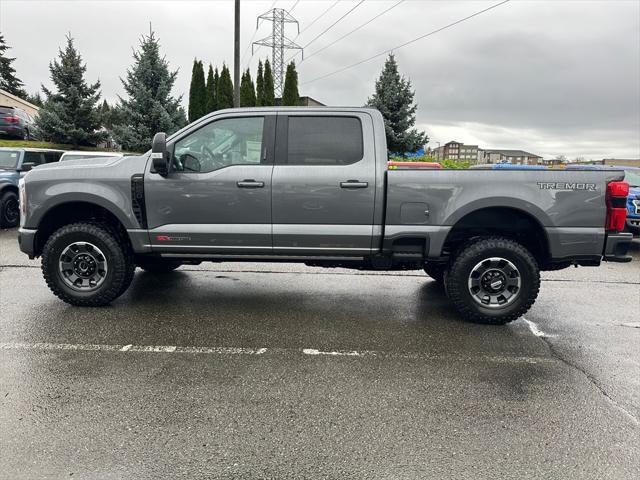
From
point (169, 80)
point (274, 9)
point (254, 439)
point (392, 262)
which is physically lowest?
point (254, 439)

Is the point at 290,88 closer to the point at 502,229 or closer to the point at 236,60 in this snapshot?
the point at 236,60

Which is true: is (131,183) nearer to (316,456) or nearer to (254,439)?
(254,439)

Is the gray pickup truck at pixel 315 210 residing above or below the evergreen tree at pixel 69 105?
below

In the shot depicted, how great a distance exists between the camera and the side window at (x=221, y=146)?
4691 millimetres

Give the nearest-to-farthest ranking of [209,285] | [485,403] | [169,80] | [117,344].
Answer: [485,403] → [117,344] → [209,285] → [169,80]

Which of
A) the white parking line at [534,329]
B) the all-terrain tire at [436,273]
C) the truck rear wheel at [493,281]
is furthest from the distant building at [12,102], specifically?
the white parking line at [534,329]

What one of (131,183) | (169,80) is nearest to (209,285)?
(131,183)

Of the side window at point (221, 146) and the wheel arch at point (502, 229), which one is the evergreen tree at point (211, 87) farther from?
the wheel arch at point (502, 229)

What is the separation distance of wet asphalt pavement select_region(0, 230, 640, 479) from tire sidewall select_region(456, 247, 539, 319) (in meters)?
0.20

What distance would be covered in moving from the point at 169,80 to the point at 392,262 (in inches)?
834

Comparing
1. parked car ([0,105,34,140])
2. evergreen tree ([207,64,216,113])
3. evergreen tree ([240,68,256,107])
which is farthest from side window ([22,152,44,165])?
evergreen tree ([240,68,256,107])

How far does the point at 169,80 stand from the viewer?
888 inches

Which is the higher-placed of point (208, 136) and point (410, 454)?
point (208, 136)

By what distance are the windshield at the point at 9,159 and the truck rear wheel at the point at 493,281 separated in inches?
427
